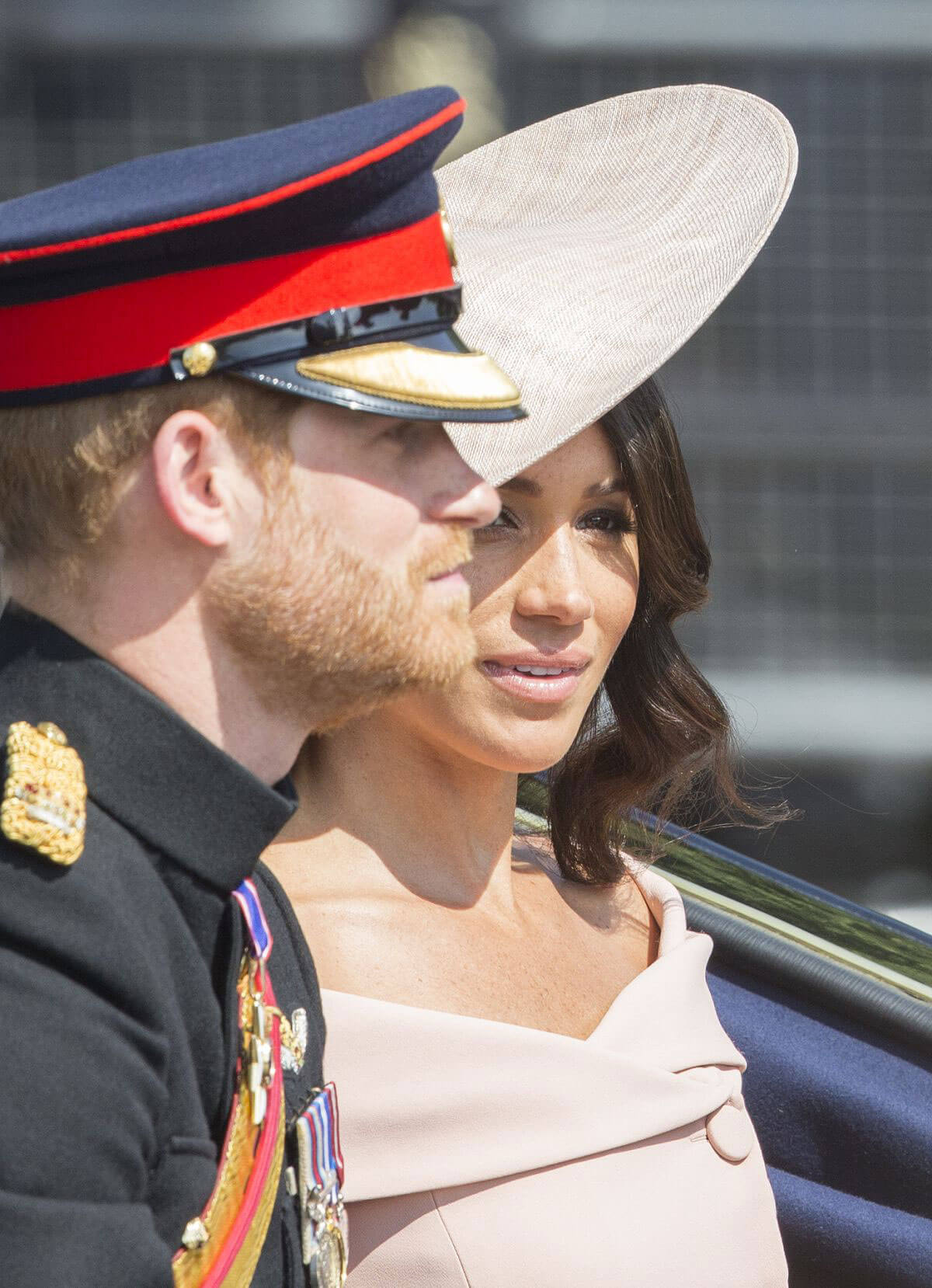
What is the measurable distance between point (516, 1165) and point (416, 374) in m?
0.70

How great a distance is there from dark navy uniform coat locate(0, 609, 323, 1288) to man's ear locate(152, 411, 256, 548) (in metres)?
0.10

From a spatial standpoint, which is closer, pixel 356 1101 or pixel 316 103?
pixel 356 1101

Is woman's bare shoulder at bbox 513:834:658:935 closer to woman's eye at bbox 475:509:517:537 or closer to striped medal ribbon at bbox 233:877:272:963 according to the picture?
woman's eye at bbox 475:509:517:537

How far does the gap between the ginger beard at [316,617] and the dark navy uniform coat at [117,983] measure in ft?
0.20

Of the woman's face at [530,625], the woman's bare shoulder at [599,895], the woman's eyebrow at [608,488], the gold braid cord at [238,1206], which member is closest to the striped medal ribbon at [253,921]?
the gold braid cord at [238,1206]

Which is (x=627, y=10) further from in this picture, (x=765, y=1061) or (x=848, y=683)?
(x=765, y=1061)

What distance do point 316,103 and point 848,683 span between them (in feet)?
7.84

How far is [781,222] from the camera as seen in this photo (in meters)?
A: 5.63

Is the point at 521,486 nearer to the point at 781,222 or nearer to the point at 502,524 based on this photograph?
the point at 502,524

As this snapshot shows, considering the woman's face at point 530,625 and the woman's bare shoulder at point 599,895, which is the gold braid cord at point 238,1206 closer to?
the woman's face at point 530,625

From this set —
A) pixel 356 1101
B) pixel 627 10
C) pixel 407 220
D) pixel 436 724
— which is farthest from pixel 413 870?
pixel 627 10

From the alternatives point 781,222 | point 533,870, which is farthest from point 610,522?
point 781,222

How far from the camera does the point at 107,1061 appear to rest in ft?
3.20

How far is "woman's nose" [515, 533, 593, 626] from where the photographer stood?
5.32 ft
